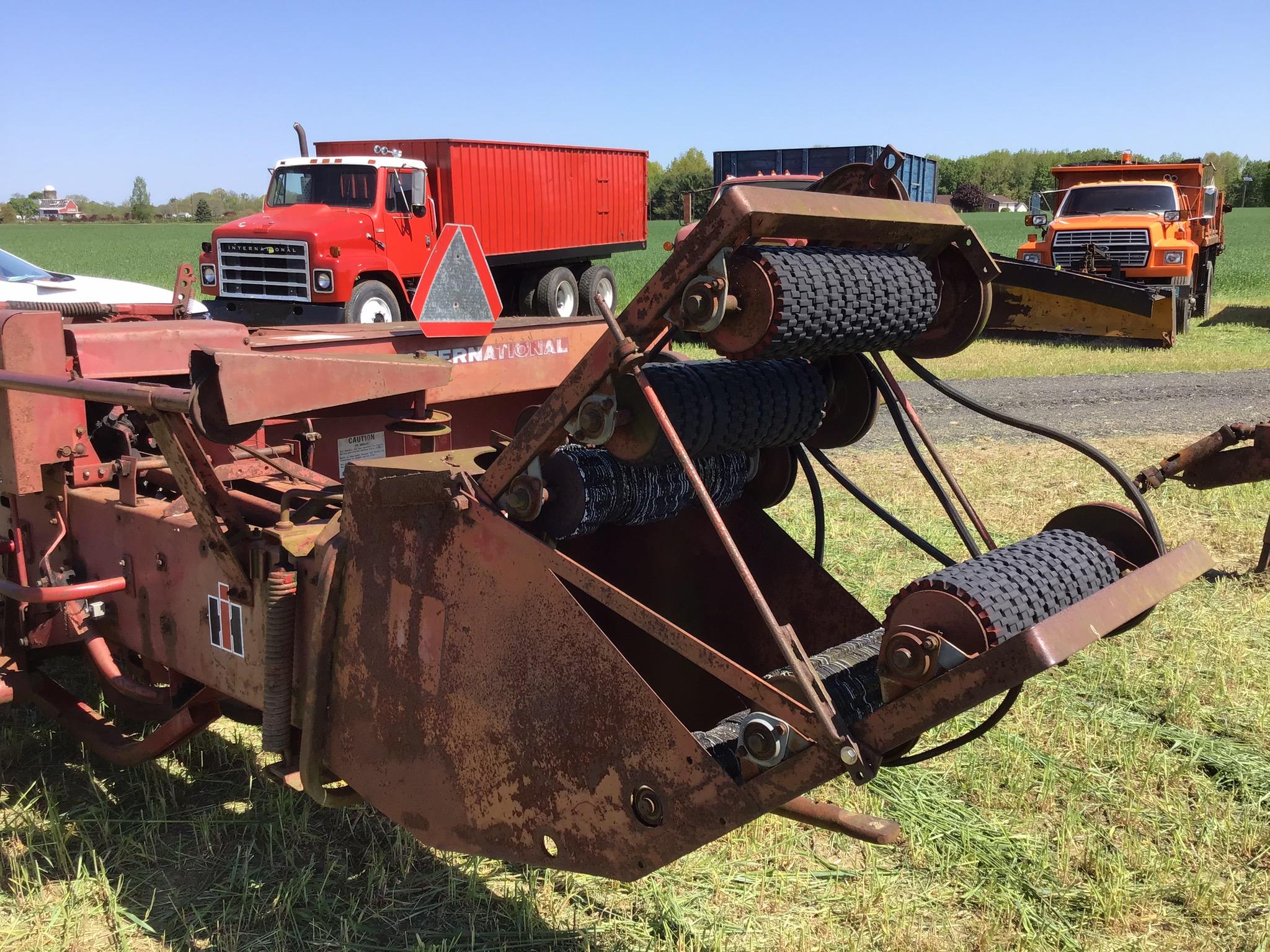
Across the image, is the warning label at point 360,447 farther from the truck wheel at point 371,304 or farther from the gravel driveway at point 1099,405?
the truck wheel at point 371,304

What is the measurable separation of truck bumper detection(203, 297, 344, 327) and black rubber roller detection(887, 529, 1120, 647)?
1100 centimetres

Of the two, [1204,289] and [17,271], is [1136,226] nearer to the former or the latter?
[1204,289]

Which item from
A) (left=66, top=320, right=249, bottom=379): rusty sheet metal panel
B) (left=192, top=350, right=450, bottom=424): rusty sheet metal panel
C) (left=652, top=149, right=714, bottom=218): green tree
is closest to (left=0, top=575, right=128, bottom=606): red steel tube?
(left=66, top=320, right=249, bottom=379): rusty sheet metal panel

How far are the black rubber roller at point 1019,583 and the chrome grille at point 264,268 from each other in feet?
37.4

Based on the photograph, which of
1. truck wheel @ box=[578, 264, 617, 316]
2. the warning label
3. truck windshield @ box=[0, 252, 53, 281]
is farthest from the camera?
truck wheel @ box=[578, 264, 617, 316]

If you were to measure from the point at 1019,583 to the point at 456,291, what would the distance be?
2448 mm

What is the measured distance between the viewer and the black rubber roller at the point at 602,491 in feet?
7.51

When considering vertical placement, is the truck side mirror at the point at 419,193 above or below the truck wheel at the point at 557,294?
above

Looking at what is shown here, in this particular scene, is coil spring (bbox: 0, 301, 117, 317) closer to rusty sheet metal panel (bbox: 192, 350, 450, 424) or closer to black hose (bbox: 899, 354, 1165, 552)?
rusty sheet metal panel (bbox: 192, 350, 450, 424)

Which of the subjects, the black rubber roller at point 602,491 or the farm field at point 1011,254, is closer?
the black rubber roller at point 602,491

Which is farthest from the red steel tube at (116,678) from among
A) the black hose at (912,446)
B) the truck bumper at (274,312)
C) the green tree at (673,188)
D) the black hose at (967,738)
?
the green tree at (673,188)

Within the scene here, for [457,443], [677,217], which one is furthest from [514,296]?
[677,217]

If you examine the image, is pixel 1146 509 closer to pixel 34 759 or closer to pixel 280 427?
pixel 280 427

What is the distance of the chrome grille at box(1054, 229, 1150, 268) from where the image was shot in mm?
15117
